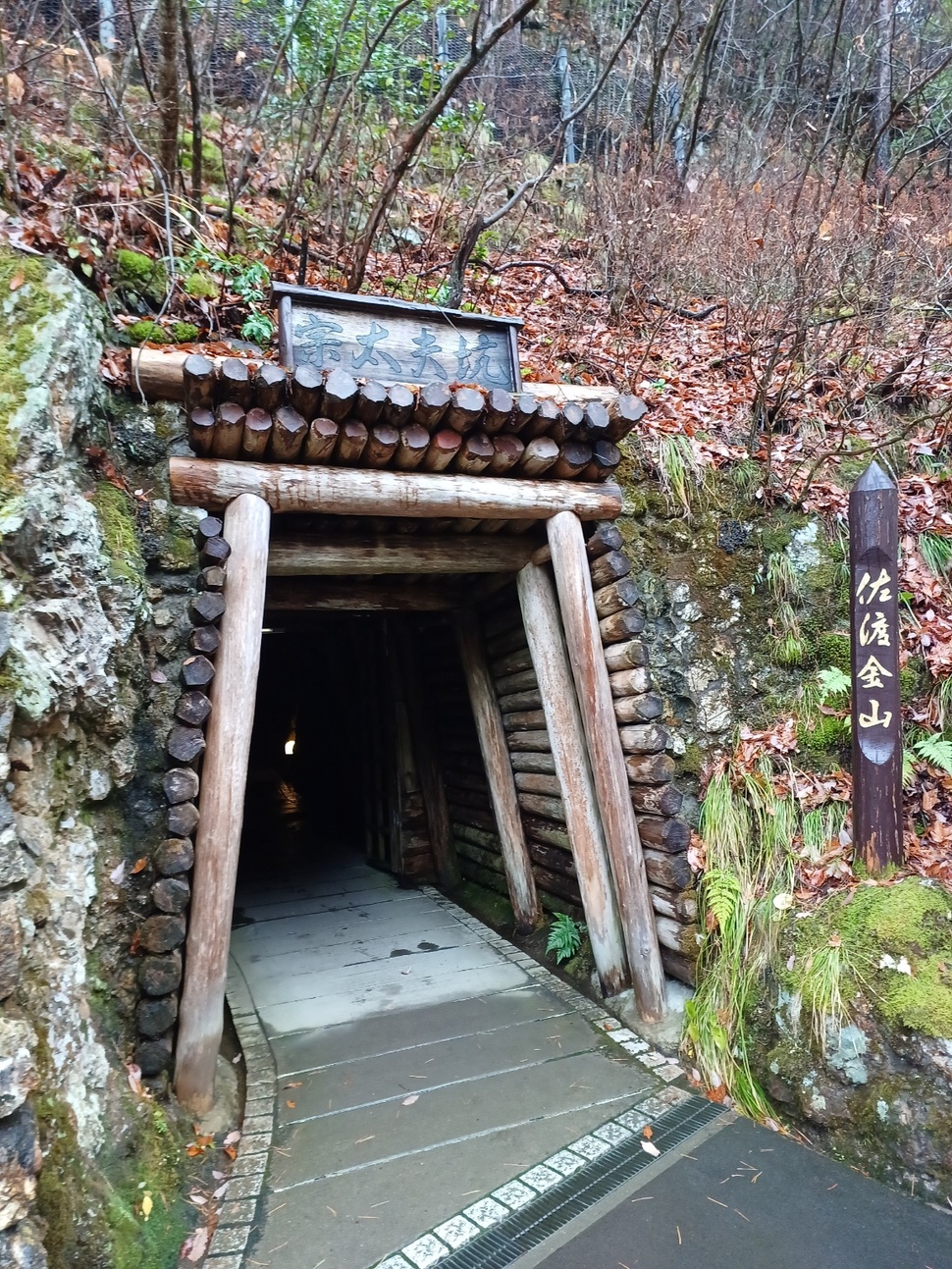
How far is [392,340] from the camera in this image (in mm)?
4457

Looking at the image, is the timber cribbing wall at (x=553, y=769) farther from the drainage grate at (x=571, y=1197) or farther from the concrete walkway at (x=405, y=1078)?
the drainage grate at (x=571, y=1197)

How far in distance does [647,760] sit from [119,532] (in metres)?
3.31

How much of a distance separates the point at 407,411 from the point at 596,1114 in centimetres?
373

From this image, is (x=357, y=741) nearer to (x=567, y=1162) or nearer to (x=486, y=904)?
(x=486, y=904)

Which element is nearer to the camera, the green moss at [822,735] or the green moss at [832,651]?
the green moss at [822,735]

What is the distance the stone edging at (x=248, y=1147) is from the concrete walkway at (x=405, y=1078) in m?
0.06

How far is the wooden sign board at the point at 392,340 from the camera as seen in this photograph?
4219mm

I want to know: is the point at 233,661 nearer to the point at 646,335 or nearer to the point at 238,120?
the point at 646,335

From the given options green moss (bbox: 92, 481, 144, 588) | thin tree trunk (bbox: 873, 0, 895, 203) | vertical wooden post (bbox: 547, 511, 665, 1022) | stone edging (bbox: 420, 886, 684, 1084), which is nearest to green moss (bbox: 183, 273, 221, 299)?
green moss (bbox: 92, 481, 144, 588)

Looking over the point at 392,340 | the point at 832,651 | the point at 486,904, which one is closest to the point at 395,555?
the point at 392,340

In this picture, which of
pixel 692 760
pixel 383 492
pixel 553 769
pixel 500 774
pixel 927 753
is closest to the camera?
pixel 383 492

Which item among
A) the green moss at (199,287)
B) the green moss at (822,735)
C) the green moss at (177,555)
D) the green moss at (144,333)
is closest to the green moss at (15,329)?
the green moss at (144,333)

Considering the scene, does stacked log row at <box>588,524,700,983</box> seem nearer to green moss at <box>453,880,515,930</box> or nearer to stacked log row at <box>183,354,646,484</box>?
stacked log row at <box>183,354,646,484</box>

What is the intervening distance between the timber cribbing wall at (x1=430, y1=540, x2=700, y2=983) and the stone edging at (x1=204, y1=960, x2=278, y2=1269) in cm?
234
